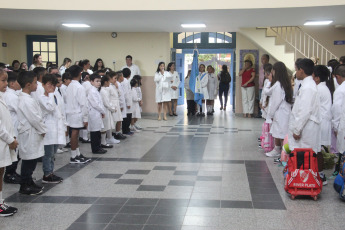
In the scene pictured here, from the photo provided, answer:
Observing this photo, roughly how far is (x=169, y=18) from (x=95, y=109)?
4313 mm

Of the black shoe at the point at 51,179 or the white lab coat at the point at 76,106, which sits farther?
the white lab coat at the point at 76,106

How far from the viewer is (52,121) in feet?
19.4

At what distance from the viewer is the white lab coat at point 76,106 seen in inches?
276

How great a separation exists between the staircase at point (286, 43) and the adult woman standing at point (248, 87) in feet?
3.45

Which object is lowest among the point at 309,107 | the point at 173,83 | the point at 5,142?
the point at 5,142

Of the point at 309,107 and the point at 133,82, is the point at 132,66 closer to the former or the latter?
the point at 133,82

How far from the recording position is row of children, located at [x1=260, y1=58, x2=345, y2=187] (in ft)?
17.6

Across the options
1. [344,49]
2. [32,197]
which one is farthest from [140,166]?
[344,49]

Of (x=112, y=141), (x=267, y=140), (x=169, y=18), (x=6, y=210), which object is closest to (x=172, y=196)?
(x=6, y=210)

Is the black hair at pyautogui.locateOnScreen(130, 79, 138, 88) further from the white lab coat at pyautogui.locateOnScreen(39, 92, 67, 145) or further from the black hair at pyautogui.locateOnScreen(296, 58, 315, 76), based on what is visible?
the black hair at pyautogui.locateOnScreen(296, 58, 315, 76)

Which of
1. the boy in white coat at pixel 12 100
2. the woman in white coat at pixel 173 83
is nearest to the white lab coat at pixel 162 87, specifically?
the woman in white coat at pixel 173 83

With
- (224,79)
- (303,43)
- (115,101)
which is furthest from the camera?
(224,79)

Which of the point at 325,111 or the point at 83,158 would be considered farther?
the point at 83,158

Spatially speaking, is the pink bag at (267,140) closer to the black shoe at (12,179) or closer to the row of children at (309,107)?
the row of children at (309,107)
